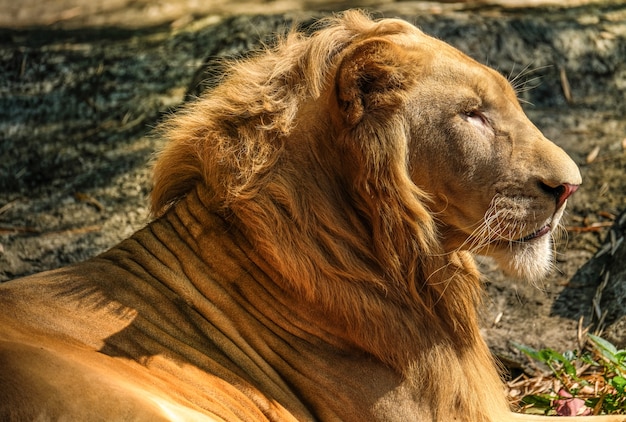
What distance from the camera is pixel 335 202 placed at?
3.50 meters

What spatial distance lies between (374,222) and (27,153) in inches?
139

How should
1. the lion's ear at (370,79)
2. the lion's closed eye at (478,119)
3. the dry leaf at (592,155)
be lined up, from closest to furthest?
the lion's ear at (370,79) → the lion's closed eye at (478,119) → the dry leaf at (592,155)

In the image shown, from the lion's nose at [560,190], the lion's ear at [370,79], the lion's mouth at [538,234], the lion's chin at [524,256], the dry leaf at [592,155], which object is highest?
the lion's ear at [370,79]

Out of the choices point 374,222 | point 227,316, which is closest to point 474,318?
point 374,222

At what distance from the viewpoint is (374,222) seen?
3.51m

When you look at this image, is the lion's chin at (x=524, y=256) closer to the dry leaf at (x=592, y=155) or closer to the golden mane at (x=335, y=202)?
the golden mane at (x=335, y=202)

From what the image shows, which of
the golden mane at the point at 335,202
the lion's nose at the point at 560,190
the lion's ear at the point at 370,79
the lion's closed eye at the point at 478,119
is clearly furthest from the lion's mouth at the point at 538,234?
the lion's ear at the point at 370,79

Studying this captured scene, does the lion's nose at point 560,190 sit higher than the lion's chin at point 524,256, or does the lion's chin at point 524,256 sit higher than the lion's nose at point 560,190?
the lion's nose at point 560,190

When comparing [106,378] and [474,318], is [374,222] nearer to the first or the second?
[474,318]

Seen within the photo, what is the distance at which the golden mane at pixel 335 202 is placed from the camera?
3.45 meters

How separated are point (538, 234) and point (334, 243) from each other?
0.78 meters

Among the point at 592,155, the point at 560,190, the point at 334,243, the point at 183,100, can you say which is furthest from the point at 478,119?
the point at 183,100

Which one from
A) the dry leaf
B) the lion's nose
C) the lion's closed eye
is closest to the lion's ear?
the lion's closed eye

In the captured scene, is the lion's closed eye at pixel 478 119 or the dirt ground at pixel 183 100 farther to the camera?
the dirt ground at pixel 183 100
